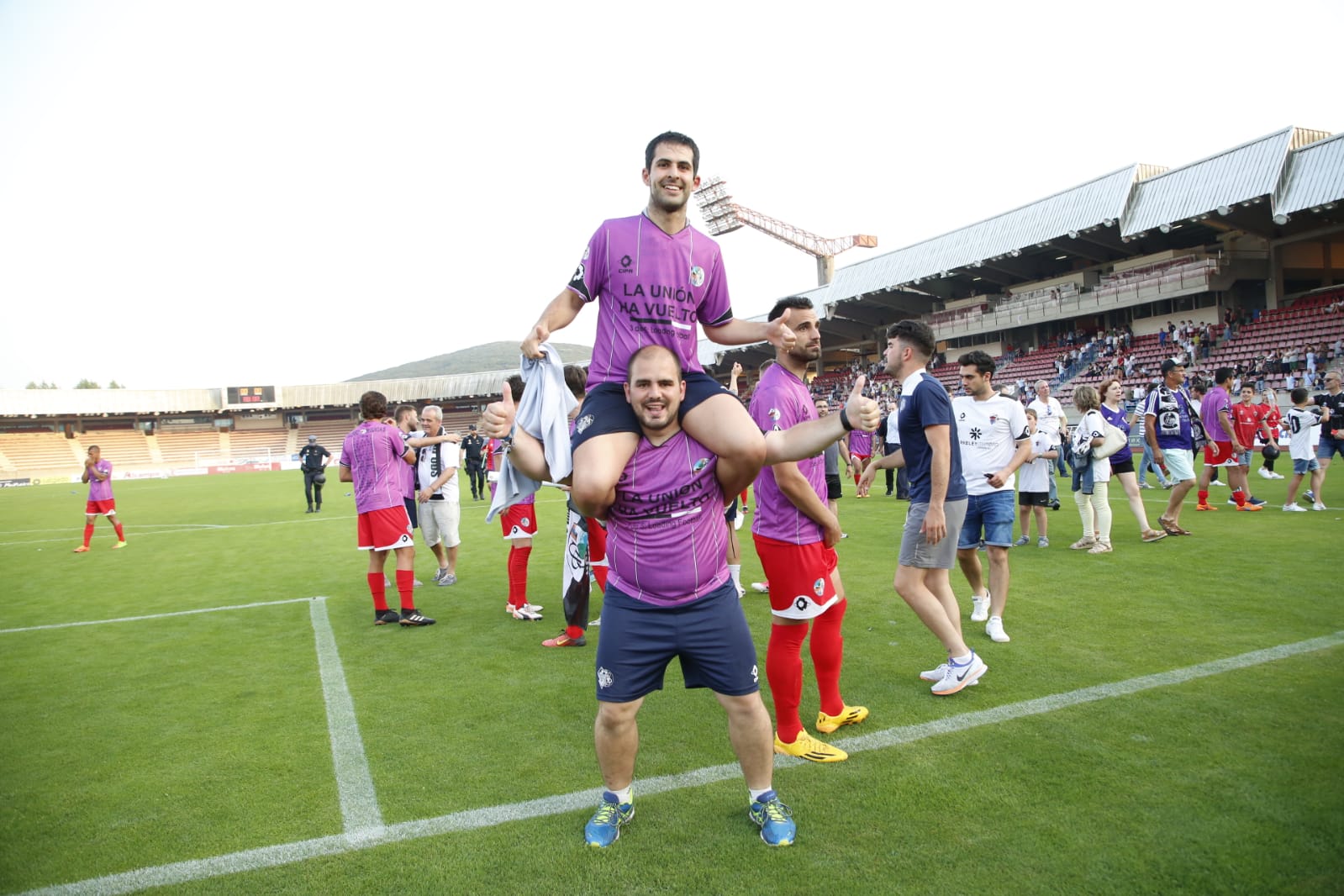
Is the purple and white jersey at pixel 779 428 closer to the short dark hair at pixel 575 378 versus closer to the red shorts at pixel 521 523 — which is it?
the short dark hair at pixel 575 378

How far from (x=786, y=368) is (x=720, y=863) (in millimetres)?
2438

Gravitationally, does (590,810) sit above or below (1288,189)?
below

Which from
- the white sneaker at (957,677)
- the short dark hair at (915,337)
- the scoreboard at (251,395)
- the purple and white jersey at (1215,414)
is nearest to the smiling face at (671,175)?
the short dark hair at (915,337)

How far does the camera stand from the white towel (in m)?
3.22

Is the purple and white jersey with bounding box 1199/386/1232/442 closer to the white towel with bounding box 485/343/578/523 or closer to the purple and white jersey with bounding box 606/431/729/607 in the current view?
the purple and white jersey with bounding box 606/431/729/607

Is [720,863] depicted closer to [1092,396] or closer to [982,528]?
[982,528]

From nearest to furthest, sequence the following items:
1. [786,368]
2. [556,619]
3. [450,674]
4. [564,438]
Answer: [564,438] < [786,368] < [450,674] < [556,619]

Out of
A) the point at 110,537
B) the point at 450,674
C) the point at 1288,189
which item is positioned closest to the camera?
the point at 450,674

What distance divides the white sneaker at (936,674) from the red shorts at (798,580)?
3.80ft

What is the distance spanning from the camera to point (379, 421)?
764cm

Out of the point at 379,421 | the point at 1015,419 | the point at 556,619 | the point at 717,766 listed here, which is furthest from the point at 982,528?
the point at 379,421

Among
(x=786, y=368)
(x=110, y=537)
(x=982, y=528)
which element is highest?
(x=786, y=368)

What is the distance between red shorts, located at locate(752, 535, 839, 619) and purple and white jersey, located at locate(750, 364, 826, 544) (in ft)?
0.19

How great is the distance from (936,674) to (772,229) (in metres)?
56.2
